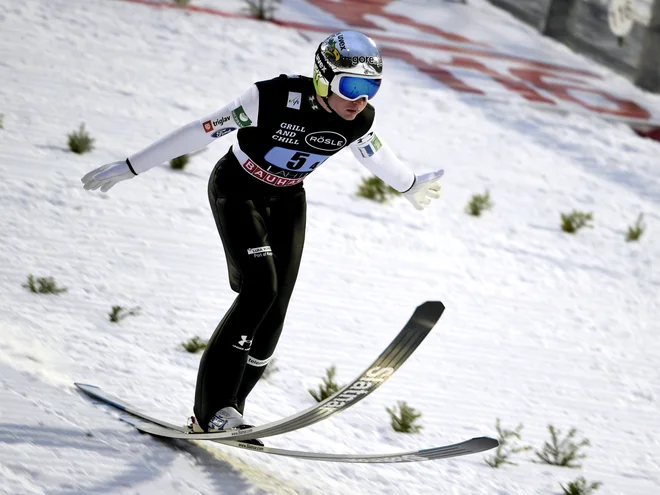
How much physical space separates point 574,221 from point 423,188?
159 inches

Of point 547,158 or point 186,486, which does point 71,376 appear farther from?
point 547,158

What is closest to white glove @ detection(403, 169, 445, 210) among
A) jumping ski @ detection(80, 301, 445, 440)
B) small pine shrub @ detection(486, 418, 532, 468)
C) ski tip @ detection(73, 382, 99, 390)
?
jumping ski @ detection(80, 301, 445, 440)

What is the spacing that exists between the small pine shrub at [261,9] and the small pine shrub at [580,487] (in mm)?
8006

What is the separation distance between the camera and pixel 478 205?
8117mm

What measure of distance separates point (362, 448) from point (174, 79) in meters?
5.55

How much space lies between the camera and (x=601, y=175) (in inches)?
377

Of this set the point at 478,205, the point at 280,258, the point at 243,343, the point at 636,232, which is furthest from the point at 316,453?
the point at 636,232

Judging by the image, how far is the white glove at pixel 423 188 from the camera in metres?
4.50

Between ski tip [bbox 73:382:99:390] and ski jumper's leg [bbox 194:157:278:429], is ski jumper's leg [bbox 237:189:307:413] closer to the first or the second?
ski jumper's leg [bbox 194:157:278:429]

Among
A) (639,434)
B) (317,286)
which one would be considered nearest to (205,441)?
(317,286)

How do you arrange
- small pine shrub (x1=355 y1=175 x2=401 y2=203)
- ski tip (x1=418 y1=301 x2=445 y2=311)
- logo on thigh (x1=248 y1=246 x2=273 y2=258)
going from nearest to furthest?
1. ski tip (x1=418 y1=301 x2=445 y2=311)
2. logo on thigh (x1=248 y1=246 x2=273 y2=258)
3. small pine shrub (x1=355 y1=175 x2=401 y2=203)

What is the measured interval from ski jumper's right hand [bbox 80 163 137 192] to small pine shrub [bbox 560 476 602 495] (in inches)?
101

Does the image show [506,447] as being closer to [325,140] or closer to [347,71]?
[325,140]

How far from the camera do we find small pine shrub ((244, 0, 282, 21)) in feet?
37.2
